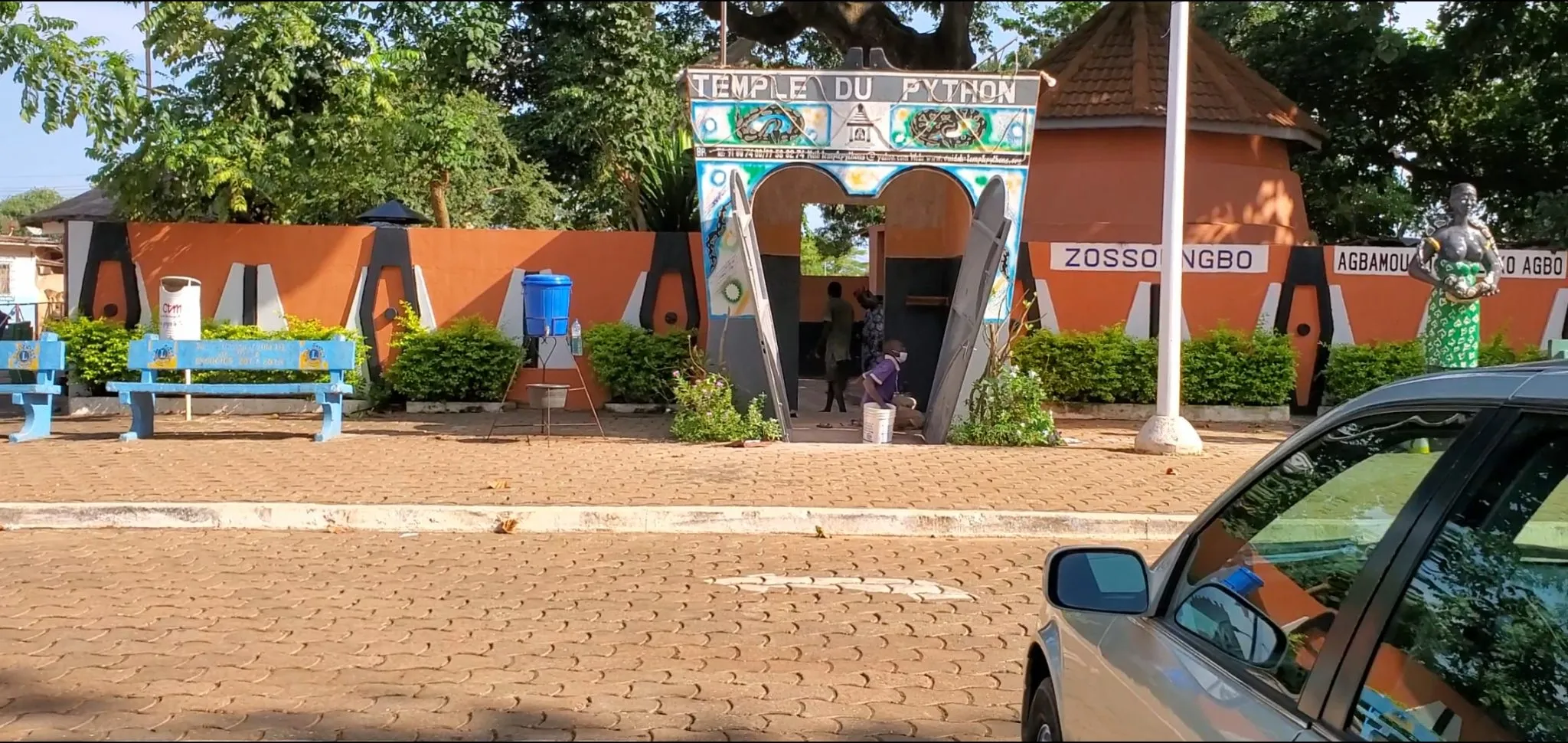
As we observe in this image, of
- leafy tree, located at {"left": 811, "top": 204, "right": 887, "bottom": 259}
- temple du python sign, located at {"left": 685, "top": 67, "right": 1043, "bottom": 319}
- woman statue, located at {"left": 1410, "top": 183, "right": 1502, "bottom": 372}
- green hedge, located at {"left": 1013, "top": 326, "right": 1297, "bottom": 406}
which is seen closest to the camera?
woman statue, located at {"left": 1410, "top": 183, "right": 1502, "bottom": 372}

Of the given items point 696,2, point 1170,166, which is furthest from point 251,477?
point 696,2

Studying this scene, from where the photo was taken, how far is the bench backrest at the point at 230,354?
39.8 ft

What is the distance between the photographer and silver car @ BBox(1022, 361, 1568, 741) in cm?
220

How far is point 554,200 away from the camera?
21797 mm

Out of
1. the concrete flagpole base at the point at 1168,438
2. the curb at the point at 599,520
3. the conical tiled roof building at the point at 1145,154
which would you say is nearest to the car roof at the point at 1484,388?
the curb at the point at 599,520

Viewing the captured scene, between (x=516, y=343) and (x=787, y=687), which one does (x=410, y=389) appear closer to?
(x=516, y=343)

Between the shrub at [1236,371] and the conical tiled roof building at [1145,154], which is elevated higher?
the conical tiled roof building at [1145,154]

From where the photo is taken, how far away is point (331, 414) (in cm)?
1224

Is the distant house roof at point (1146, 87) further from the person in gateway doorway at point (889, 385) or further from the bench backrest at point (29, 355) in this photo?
the bench backrest at point (29, 355)

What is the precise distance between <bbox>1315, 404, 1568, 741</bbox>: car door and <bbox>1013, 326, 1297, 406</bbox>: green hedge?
11.8m

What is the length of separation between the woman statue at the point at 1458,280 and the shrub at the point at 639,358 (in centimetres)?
789

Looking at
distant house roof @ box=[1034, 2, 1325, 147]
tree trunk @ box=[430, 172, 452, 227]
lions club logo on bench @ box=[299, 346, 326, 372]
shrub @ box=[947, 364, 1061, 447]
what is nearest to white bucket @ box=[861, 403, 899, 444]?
shrub @ box=[947, 364, 1061, 447]

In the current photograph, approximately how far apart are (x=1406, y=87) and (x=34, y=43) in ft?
67.6

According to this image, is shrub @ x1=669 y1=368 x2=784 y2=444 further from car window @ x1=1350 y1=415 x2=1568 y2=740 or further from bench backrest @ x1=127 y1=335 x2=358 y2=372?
car window @ x1=1350 y1=415 x2=1568 y2=740
